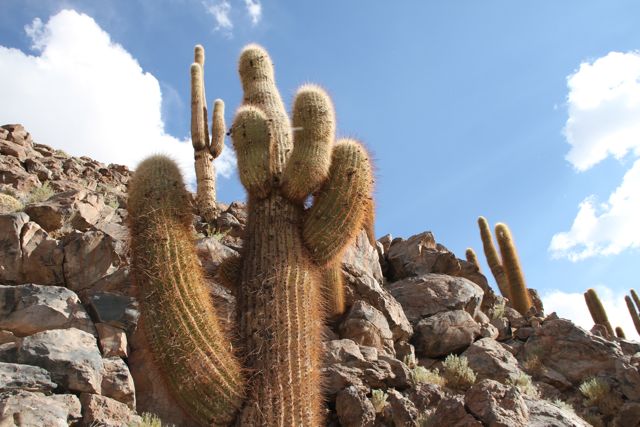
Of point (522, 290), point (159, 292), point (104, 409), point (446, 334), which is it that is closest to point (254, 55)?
point (159, 292)

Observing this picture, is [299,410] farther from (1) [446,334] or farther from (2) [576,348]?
(2) [576,348]

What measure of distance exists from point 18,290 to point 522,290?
35.2 feet

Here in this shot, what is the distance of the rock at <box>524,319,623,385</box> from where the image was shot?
8242 mm

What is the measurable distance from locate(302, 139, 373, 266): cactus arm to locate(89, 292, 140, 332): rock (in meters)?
2.28

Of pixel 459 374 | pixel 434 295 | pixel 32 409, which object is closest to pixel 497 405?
pixel 459 374

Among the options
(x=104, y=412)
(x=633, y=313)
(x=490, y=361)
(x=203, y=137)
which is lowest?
(x=104, y=412)

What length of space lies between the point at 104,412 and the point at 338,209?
2.64 metres

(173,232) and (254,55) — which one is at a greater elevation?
(254,55)

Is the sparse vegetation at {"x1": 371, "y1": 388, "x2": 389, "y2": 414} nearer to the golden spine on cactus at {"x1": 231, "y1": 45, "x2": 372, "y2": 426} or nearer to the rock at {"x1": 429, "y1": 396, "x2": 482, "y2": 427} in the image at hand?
the rock at {"x1": 429, "y1": 396, "x2": 482, "y2": 427}

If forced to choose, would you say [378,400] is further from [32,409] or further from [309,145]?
[32,409]

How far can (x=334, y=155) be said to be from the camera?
5.38 metres

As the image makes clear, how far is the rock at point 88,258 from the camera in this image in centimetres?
678

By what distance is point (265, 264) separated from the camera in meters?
4.69

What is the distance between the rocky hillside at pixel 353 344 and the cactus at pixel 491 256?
3.37 metres
